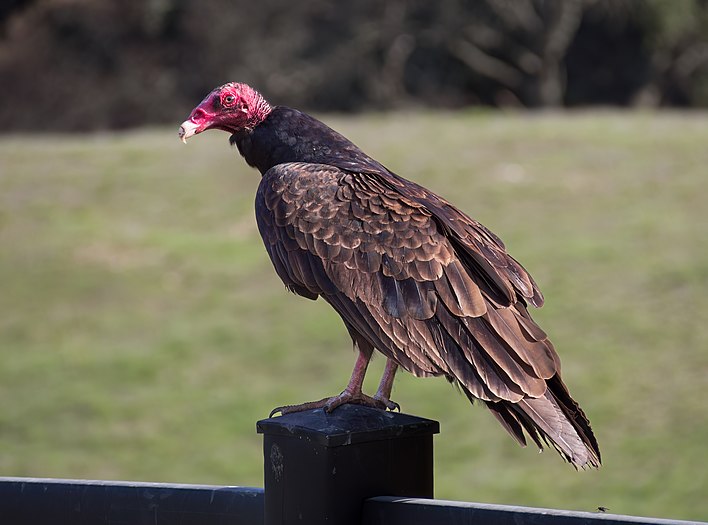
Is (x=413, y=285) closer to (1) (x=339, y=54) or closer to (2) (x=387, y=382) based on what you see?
(2) (x=387, y=382)

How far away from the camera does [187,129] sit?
3.11 meters

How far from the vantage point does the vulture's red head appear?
10.5 feet

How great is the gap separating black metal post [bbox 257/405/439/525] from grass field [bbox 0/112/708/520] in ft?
14.1

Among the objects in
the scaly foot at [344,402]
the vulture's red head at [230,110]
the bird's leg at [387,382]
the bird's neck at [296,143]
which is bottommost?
the scaly foot at [344,402]

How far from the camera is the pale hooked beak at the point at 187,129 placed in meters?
3.08

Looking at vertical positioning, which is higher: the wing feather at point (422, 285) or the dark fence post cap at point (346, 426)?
the wing feather at point (422, 285)

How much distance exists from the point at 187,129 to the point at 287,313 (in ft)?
17.3

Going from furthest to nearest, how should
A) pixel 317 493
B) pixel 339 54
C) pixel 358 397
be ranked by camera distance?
1. pixel 339 54
2. pixel 358 397
3. pixel 317 493

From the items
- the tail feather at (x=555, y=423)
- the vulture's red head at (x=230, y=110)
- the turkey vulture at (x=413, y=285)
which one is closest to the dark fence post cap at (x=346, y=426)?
the turkey vulture at (x=413, y=285)

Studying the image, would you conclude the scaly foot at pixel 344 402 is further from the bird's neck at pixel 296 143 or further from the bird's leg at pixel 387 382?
the bird's neck at pixel 296 143

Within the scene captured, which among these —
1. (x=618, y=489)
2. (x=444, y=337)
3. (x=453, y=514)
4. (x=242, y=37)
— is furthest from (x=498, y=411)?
(x=242, y=37)

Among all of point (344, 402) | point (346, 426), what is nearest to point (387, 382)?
point (344, 402)

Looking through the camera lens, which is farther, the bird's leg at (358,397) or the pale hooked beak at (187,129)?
the pale hooked beak at (187,129)

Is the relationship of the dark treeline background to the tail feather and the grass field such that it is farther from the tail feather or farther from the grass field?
the tail feather
